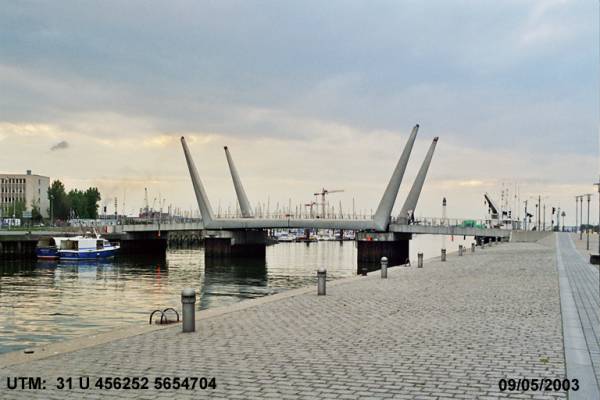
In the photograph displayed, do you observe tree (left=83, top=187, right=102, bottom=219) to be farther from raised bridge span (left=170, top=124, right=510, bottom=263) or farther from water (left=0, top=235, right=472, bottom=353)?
water (left=0, top=235, right=472, bottom=353)

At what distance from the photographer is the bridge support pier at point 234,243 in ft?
313

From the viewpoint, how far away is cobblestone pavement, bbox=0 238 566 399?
29.1 ft

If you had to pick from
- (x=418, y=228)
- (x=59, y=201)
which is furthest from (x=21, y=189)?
(x=418, y=228)

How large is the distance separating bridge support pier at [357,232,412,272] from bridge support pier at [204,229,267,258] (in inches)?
693

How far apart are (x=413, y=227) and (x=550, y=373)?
3237 inches

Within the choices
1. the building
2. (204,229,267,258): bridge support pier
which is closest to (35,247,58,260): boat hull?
(204,229,267,258): bridge support pier

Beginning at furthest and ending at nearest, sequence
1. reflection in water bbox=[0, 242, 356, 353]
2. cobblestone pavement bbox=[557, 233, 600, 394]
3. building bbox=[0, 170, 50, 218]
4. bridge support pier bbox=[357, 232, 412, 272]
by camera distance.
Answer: building bbox=[0, 170, 50, 218] < bridge support pier bbox=[357, 232, 412, 272] < reflection in water bbox=[0, 242, 356, 353] < cobblestone pavement bbox=[557, 233, 600, 394]

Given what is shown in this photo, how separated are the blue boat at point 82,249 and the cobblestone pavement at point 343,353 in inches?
2451

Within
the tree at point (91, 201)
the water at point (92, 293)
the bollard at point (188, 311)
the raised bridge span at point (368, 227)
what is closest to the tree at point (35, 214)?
the tree at point (91, 201)

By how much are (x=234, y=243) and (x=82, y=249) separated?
2699 cm

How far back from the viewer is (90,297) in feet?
124

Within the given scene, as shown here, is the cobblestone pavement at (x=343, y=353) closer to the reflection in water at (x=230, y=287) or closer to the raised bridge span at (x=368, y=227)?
the reflection in water at (x=230, y=287)

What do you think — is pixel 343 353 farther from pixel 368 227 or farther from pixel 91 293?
pixel 368 227

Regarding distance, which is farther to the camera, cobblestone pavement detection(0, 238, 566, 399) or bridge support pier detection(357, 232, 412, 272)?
bridge support pier detection(357, 232, 412, 272)
